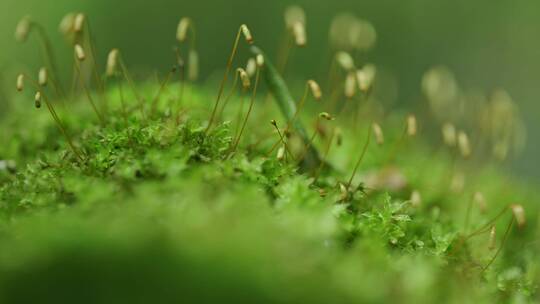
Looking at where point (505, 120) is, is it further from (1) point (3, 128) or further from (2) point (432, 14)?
(2) point (432, 14)

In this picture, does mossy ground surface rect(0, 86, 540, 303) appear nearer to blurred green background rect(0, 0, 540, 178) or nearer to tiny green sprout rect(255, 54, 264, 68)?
tiny green sprout rect(255, 54, 264, 68)

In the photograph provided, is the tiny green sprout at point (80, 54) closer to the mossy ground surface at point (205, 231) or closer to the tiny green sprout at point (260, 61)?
the mossy ground surface at point (205, 231)

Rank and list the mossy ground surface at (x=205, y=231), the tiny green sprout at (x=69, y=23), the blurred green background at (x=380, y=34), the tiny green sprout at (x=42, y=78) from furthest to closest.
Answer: the blurred green background at (x=380, y=34) < the tiny green sprout at (x=69, y=23) < the tiny green sprout at (x=42, y=78) < the mossy ground surface at (x=205, y=231)

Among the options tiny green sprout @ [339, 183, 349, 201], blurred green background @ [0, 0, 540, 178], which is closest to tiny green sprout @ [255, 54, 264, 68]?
tiny green sprout @ [339, 183, 349, 201]

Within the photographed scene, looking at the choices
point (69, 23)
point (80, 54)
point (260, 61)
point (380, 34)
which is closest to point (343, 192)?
point (260, 61)

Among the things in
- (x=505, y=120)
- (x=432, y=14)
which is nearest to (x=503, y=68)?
(x=432, y=14)

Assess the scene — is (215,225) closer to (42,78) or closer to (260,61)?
(260,61)

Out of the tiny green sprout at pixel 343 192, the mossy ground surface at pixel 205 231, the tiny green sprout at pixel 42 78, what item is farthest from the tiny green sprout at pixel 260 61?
the tiny green sprout at pixel 42 78

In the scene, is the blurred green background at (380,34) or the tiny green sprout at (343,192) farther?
the blurred green background at (380,34)
